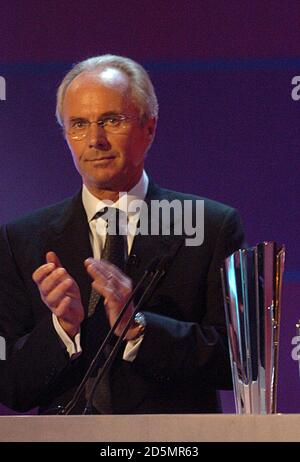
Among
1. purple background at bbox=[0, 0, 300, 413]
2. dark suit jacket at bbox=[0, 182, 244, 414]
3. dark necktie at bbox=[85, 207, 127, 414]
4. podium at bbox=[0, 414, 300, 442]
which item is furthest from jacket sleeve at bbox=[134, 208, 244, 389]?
podium at bbox=[0, 414, 300, 442]

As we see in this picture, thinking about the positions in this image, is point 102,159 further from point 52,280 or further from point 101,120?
point 52,280

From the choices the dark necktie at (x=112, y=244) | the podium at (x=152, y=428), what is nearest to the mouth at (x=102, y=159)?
the dark necktie at (x=112, y=244)

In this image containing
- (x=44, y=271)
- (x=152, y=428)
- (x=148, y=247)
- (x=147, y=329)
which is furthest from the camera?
(x=148, y=247)

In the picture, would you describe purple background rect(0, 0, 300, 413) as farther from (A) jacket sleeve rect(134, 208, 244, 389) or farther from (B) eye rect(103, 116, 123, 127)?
(A) jacket sleeve rect(134, 208, 244, 389)

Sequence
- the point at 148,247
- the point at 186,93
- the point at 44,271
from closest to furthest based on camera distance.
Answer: the point at 44,271 < the point at 148,247 < the point at 186,93

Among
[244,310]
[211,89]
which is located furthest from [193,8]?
[244,310]

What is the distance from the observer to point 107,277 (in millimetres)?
1685

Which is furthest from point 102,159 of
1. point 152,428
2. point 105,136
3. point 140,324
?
point 152,428

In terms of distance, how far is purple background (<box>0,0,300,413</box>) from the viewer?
2158 millimetres

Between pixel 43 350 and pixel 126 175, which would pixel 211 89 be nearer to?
pixel 126 175

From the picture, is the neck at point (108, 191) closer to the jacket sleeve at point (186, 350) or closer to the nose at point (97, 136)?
the nose at point (97, 136)

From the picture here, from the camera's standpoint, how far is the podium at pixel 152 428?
0.79 meters

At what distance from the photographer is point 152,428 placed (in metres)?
0.81

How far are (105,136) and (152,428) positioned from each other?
1315 mm
